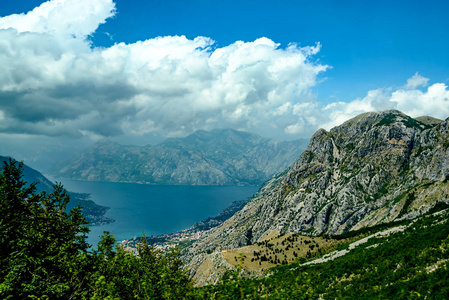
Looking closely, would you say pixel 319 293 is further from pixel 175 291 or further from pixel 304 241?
pixel 304 241

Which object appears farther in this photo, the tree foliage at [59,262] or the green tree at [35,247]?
the green tree at [35,247]

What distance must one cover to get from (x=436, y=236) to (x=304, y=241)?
6345cm

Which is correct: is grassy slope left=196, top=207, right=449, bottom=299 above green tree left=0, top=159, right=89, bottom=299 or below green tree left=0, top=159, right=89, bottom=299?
below

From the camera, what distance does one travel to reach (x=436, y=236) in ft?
85.8

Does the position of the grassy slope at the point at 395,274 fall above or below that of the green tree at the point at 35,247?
below

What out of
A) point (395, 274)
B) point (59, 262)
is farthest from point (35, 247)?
point (395, 274)

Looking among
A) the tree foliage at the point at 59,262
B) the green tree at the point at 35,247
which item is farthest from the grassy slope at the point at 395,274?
the green tree at the point at 35,247

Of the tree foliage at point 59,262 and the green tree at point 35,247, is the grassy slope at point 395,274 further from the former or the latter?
the green tree at point 35,247

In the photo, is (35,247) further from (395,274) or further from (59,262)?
(395,274)

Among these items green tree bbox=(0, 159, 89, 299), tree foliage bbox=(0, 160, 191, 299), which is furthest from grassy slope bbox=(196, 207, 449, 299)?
green tree bbox=(0, 159, 89, 299)

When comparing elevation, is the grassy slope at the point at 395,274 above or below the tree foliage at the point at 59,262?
below

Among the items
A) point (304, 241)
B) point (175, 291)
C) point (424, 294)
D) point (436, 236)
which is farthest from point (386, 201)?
point (175, 291)

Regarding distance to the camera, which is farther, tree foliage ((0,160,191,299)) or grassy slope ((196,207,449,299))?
grassy slope ((196,207,449,299))

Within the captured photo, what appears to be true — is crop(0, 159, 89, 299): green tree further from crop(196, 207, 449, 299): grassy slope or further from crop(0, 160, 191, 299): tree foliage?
crop(196, 207, 449, 299): grassy slope
